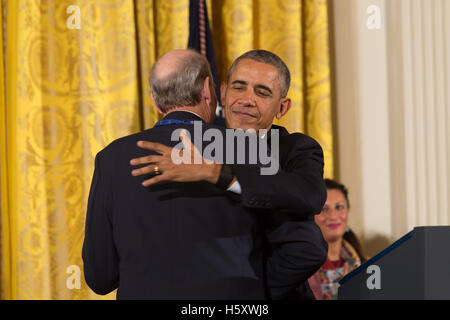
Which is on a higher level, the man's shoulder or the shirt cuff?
the man's shoulder

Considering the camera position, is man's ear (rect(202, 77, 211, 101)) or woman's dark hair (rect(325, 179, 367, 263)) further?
woman's dark hair (rect(325, 179, 367, 263))

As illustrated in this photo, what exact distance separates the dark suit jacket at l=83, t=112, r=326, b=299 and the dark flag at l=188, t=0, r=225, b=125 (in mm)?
1446

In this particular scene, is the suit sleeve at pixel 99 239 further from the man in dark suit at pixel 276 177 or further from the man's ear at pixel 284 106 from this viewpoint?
the man's ear at pixel 284 106

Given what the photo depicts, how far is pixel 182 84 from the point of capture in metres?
1.64

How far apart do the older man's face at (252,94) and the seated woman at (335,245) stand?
1.15 m

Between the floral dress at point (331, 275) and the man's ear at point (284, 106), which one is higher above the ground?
the man's ear at point (284, 106)

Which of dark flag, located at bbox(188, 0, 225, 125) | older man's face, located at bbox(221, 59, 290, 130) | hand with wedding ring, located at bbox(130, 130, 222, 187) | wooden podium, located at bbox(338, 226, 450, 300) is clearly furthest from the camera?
dark flag, located at bbox(188, 0, 225, 125)

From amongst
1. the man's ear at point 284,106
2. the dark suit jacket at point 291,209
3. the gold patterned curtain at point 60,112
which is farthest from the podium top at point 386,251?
the gold patterned curtain at point 60,112

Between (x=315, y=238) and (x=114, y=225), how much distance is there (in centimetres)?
55

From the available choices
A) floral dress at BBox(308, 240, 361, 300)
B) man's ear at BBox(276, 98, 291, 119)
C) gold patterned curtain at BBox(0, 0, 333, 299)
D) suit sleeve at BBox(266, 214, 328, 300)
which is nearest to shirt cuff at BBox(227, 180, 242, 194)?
suit sleeve at BBox(266, 214, 328, 300)

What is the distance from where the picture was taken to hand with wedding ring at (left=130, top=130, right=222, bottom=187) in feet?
4.50

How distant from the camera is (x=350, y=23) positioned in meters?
3.50

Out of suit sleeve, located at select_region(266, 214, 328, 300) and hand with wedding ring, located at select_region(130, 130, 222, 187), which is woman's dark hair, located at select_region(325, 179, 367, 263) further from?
hand with wedding ring, located at select_region(130, 130, 222, 187)

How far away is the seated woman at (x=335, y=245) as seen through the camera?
2924 millimetres
